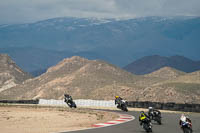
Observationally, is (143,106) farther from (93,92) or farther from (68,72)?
(68,72)

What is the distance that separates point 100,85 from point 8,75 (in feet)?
140

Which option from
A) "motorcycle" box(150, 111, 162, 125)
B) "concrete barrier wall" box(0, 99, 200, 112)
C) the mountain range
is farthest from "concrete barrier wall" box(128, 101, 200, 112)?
A: the mountain range

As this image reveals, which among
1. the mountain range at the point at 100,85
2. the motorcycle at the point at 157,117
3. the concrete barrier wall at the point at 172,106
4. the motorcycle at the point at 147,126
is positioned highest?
the mountain range at the point at 100,85

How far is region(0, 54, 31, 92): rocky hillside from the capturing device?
143438mm

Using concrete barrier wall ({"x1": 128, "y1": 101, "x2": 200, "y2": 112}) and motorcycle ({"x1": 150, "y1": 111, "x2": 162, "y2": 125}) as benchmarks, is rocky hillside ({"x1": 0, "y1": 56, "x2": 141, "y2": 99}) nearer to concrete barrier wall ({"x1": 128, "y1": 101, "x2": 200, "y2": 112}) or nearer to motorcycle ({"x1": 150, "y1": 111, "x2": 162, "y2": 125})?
concrete barrier wall ({"x1": 128, "y1": 101, "x2": 200, "y2": 112})

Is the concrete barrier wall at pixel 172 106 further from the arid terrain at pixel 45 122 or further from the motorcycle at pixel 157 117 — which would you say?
the motorcycle at pixel 157 117

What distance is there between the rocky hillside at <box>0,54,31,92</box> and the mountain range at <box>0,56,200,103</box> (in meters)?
7.11

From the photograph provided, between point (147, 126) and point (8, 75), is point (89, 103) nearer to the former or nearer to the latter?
point (147, 126)

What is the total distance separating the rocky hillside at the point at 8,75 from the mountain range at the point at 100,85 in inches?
280

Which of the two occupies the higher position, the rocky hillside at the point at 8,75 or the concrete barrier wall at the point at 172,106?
the rocky hillside at the point at 8,75

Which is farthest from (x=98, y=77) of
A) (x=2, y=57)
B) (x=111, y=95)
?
(x=2, y=57)

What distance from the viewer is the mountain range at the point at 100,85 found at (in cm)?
9775

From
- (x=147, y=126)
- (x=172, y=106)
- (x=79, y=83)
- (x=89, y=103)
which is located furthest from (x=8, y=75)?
(x=147, y=126)

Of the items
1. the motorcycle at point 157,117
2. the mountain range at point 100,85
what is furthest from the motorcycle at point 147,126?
the mountain range at point 100,85
